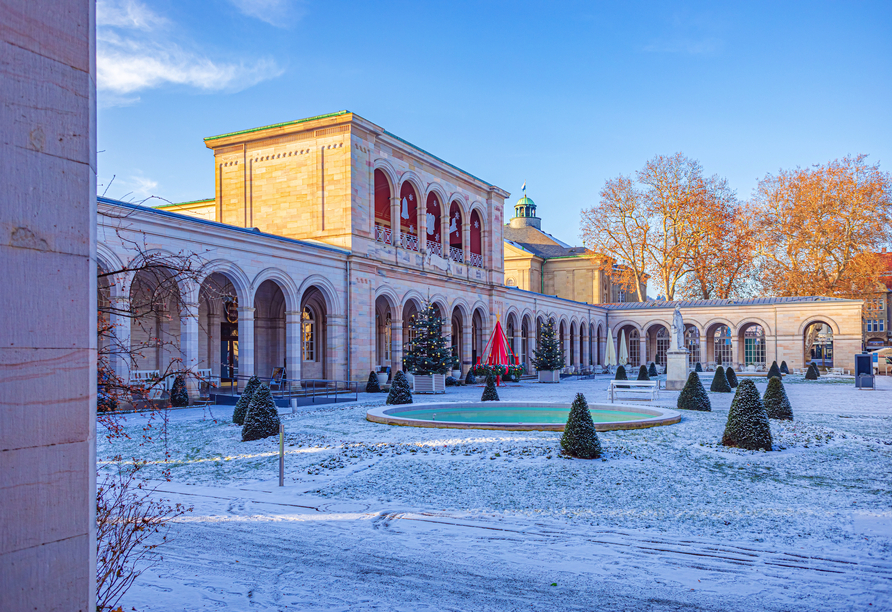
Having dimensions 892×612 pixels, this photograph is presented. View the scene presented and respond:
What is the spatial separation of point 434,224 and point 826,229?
86.2ft

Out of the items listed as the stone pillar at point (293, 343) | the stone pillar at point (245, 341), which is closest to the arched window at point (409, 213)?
the stone pillar at point (293, 343)

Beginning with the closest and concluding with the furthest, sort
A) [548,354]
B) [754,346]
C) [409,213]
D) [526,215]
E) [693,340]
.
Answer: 1. [409,213]
2. [548,354]
3. [754,346]
4. [693,340]
5. [526,215]

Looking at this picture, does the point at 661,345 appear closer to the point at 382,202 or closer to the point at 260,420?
the point at 382,202

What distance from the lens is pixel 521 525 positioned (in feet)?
20.8

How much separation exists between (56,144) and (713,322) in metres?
47.6

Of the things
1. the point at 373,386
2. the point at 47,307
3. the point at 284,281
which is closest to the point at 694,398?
the point at 373,386

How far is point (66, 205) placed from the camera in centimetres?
271

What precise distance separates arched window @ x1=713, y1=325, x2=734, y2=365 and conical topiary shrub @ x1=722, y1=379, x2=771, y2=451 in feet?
132

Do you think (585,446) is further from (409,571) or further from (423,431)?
(409,571)

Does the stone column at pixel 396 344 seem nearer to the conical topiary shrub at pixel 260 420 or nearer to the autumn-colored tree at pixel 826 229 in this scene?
the conical topiary shrub at pixel 260 420

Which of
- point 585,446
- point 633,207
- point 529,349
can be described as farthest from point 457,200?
point 585,446

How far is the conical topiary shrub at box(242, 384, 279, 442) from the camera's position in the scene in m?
11.5

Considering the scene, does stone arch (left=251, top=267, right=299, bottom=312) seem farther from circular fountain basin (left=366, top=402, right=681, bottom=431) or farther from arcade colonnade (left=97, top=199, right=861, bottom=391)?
circular fountain basin (left=366, top=402, right=681, bottom=431)

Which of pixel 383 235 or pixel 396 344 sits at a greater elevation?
pixel 383 235
